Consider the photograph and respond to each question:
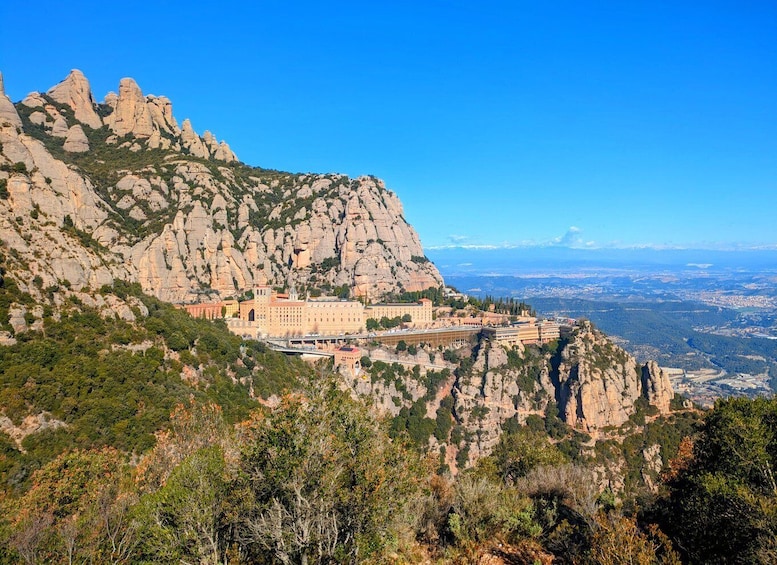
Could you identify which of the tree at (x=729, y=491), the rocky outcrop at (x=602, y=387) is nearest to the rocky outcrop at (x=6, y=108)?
the tree at (x=729, y=491)

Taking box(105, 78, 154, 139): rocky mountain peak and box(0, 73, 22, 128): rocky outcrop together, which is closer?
box(0, 73, 22, 128): rocky outcrop

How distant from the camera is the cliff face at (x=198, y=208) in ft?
262

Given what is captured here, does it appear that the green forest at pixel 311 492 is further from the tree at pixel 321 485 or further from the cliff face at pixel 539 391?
the cliff face at pixel 539 391

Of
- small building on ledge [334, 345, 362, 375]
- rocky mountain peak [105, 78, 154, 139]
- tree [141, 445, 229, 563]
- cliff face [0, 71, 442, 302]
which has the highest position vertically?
rocky mountain peak [105, 78, 154, 139]

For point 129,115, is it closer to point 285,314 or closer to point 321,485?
point 285,314

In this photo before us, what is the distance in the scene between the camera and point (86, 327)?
121ft

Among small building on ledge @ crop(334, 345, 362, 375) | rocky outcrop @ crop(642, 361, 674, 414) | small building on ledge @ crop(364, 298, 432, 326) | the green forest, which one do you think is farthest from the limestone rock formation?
rocky outcrop @ crop(642, 361, 674, 414)

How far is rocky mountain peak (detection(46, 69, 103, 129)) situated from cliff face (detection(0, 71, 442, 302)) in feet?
0.69

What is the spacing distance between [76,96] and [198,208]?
42.9 meters

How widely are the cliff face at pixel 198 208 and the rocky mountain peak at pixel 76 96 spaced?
0.69 ft

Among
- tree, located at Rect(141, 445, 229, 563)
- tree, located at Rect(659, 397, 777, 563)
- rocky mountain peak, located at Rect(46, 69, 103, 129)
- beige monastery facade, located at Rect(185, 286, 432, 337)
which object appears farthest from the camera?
rocky mountain peak, located at Rect(46, 69, 103, 129)

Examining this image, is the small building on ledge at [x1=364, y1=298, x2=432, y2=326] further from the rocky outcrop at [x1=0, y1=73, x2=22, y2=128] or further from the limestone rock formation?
the limestone rock formation

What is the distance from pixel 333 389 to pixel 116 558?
300 inches

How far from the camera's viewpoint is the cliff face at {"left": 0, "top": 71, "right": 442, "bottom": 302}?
3145 inches
